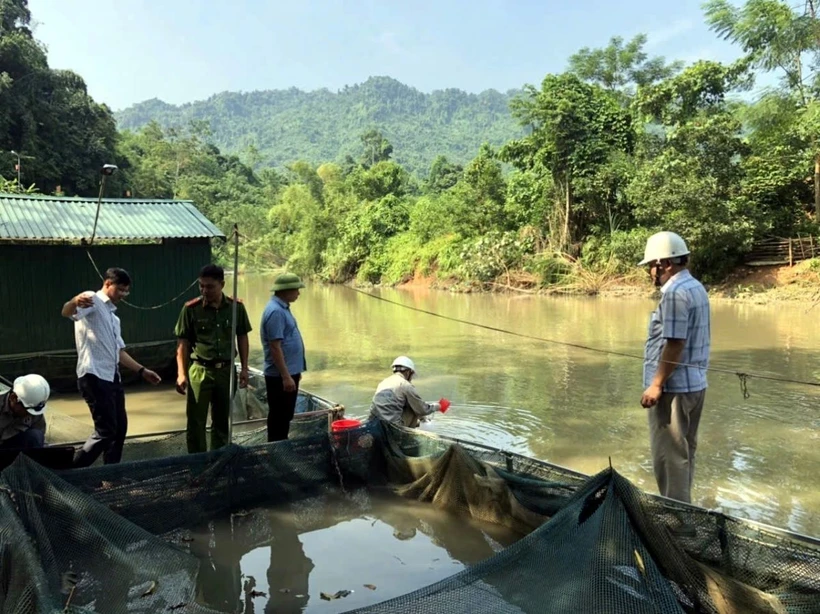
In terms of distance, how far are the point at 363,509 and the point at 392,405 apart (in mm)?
952

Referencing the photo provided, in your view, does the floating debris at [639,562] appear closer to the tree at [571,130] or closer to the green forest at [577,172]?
the green forest at [577,172]

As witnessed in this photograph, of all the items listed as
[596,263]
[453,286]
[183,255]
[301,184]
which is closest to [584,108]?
[596,263]

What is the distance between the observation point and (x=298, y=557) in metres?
3.99

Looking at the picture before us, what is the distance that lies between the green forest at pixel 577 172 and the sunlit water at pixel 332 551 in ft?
33.5

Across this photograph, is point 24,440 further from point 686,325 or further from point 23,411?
point 686,325

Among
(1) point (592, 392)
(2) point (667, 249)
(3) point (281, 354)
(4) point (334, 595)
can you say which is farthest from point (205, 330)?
(1) point (592, 392)

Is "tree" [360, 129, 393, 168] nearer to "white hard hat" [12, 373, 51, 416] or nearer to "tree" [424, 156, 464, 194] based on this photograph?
"tree" [424, 156, 464, 194]

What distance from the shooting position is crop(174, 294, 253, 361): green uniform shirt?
191 inches

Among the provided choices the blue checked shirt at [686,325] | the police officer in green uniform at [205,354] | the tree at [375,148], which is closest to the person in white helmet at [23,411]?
the police officer in green uniform at [205,354]

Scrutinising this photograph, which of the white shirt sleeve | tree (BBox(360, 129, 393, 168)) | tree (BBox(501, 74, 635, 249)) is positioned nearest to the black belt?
the white shirt sleeve

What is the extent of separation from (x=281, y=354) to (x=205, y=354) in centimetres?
55

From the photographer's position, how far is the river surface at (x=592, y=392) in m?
5.96

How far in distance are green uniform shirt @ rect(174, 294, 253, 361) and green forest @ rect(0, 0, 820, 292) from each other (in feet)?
29.7

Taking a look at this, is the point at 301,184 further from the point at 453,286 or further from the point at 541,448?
the point at 541,448
